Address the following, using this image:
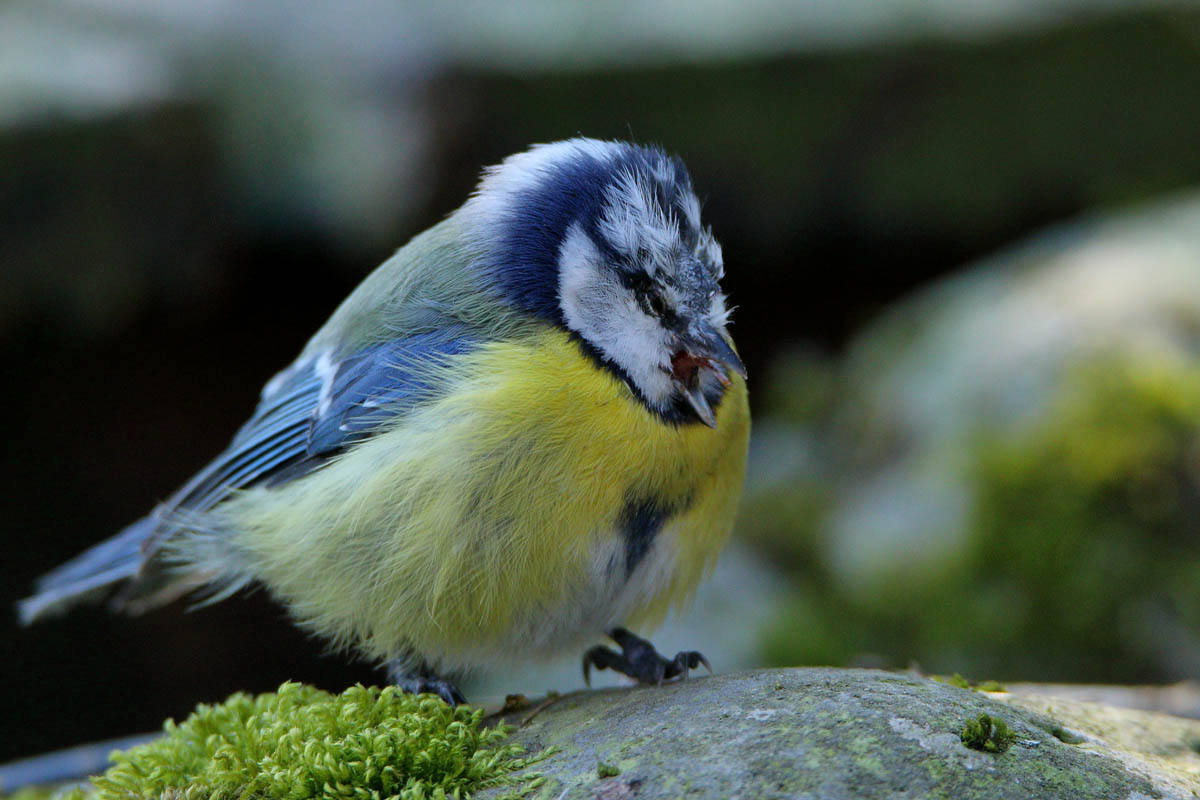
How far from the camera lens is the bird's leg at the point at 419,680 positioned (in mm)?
2072

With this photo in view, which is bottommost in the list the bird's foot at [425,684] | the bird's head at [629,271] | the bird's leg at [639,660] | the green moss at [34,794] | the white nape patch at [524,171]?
the green moss at [34,794]

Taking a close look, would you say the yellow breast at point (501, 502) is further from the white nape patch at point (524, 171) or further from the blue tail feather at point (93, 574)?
the blue tail feather at point (93, 574)

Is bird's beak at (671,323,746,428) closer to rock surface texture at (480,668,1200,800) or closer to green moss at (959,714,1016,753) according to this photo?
rock surface texture at (480,668,1200,800)

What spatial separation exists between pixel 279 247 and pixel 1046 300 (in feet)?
10.3

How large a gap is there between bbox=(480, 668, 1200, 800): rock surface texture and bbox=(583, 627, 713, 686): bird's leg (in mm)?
233

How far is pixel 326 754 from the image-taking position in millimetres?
1632

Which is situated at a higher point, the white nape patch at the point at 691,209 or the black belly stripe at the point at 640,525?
the white nape patch at the point at 691,209

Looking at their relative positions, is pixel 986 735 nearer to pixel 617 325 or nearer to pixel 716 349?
pixel 716 349

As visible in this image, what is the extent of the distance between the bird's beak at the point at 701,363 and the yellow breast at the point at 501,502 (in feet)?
0.19

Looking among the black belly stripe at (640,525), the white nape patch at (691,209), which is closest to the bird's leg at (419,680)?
the black belly stripe at (640,525)

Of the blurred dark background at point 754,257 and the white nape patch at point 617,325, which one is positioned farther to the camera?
the blurred dark background at point 754,257

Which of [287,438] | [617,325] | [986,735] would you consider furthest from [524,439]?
[986,735]

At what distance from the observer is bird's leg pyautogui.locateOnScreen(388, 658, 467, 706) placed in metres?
2.07

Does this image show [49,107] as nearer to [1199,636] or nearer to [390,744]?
[390,744]
